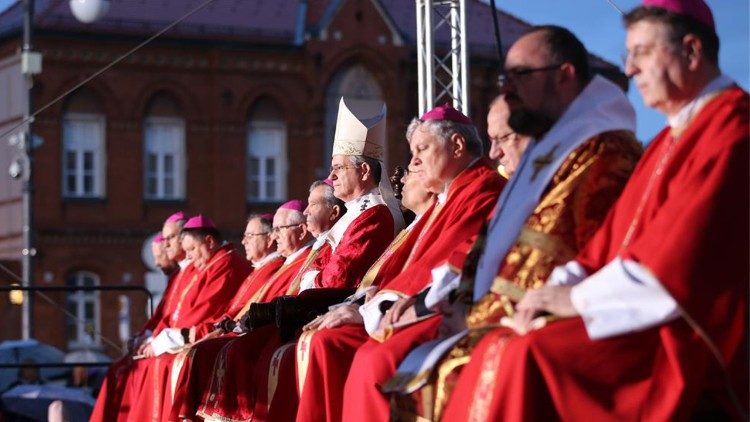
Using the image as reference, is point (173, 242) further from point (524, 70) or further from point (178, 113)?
point (178, 113)

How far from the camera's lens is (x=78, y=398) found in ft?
51.9

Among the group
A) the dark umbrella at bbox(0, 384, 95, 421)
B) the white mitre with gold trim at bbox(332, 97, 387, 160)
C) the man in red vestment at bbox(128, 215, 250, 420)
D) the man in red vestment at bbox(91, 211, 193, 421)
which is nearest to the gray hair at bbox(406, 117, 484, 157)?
the white mitre with gold trim at bbox(332, 97, 387, 160)

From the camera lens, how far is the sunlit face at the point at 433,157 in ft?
22.2

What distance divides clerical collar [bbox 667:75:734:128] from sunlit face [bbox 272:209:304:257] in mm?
5317

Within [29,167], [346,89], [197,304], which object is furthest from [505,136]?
[346,89]

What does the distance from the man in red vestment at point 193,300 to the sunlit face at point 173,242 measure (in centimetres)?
71

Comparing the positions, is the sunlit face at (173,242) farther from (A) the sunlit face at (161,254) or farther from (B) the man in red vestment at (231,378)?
(B) the man in red vestment at (231,378)

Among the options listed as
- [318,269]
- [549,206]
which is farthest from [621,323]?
[318,269]

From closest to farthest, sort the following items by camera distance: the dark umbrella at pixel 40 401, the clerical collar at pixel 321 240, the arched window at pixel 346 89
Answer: the clerical collar at pixel 321 240, the dark umbrella at pixel 40 401, the arched window at pixel 346 89

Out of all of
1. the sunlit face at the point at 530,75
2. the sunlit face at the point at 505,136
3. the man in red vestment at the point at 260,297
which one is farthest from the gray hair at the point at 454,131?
the man in red vestment at the point at 260,297

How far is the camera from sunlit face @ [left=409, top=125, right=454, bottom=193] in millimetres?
6754

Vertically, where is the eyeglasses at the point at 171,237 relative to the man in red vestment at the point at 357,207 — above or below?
below

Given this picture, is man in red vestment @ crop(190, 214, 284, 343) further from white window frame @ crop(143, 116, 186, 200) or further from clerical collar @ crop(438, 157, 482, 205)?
white window frame @ crop(143, 116, 186, 200)

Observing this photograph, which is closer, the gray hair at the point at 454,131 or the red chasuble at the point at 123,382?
the gray hair at the point at 454,131
